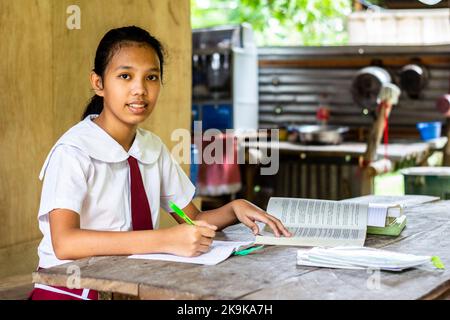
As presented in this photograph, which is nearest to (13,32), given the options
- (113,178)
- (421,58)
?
(113,178)

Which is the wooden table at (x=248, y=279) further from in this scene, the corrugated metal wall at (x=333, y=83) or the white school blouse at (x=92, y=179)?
the corrugated metal wall at (x=333, y=83)

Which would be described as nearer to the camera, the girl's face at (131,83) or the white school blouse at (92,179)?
the white school blouse at (92,179)

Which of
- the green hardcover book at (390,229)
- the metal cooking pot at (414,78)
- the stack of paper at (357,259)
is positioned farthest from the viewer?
the metal cooking pot at (414,78)

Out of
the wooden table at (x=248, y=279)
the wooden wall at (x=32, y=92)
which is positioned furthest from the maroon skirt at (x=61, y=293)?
the wooden wall at (x=32, y=92)

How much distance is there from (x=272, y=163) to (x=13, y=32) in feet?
18.4

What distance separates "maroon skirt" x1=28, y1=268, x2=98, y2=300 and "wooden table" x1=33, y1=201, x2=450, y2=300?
0.11 meters

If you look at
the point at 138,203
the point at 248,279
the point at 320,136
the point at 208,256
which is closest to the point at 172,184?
the point at 138,203

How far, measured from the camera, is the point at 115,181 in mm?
2777

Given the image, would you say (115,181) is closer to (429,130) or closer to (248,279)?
(248,279)

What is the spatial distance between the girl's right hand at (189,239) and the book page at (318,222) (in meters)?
0.36

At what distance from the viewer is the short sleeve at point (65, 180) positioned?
8.30ft

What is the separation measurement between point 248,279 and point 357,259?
354 mm

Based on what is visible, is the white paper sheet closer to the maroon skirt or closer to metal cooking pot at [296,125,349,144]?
the maroon skirt

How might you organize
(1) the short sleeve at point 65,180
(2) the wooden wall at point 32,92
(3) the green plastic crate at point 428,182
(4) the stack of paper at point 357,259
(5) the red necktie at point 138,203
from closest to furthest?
1. (4) the stack of paper at point 357,259
2. (1) the short sleeve at point 65,180
3. (5) the red necktie at point 138,203
4. (2) the wooden wall at point 32,92
5. (3) the green plastic crate at point 428,182
